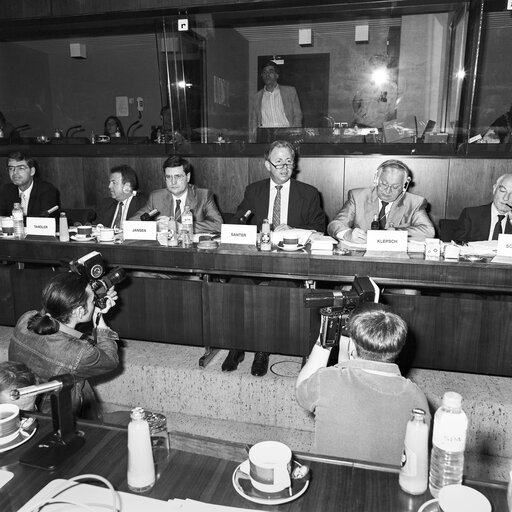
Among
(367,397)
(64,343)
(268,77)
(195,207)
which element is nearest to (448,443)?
(367,397)

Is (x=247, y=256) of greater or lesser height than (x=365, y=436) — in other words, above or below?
above

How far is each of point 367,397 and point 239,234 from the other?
1535mm

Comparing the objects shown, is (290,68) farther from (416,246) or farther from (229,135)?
(416,246)

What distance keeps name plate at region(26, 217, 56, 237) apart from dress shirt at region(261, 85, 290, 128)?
3825 mm

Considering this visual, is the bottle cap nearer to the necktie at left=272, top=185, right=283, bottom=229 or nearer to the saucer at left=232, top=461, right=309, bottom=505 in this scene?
the saucer at left=232, top=461, right=309, bottom=505

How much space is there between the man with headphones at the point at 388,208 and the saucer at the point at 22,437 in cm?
185

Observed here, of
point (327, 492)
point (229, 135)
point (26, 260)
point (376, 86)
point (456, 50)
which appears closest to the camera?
point (327, 492)

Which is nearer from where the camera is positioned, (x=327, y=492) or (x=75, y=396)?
(x=327, y=492)

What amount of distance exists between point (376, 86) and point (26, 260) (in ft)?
17.9

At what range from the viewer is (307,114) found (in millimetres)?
7102

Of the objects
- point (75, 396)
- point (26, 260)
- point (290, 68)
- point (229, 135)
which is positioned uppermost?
point (290, 68)

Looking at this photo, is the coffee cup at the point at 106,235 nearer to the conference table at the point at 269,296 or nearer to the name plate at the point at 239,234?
the conference table at the point at 269,296

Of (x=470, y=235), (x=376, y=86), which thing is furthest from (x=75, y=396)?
(x=376, y=86)

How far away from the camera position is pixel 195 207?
3.36 meters
